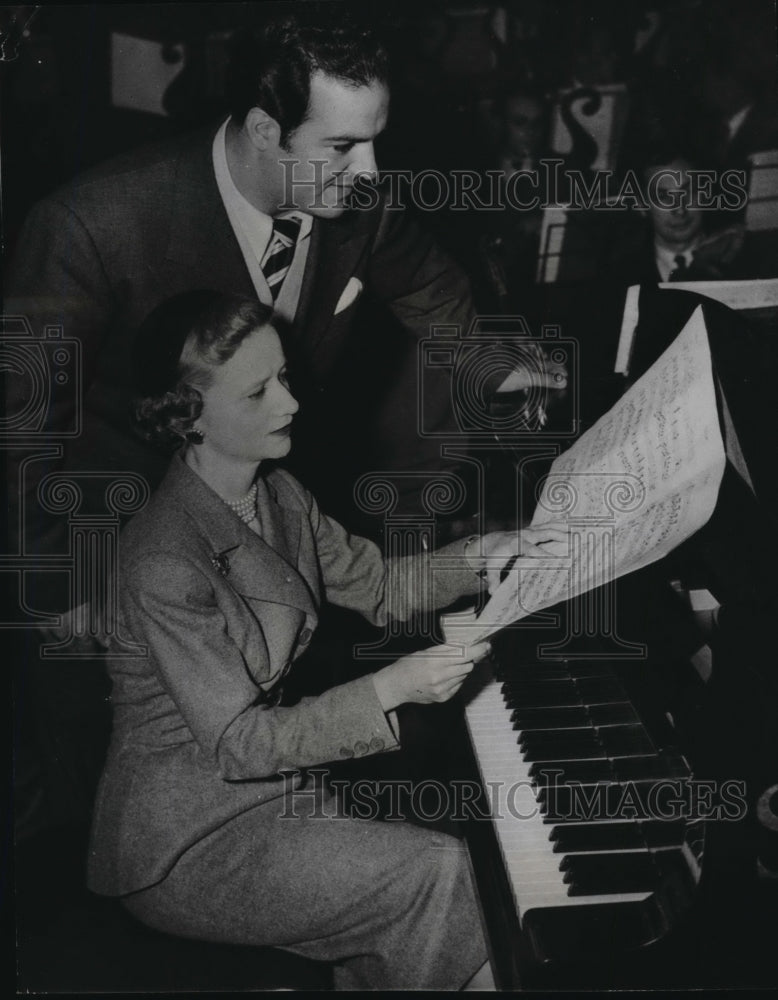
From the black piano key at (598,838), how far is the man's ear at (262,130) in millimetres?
1166

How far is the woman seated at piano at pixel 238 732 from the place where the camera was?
1.31 m

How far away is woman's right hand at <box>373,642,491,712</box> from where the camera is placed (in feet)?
4.13

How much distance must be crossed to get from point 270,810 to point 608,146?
4.36 ft

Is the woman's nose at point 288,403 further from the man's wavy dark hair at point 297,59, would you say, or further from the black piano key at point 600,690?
the black piano key at point 600,690

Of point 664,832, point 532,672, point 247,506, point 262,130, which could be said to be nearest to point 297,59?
point 262,130

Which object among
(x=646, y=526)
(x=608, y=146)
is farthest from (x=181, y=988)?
(x=608, y=146)

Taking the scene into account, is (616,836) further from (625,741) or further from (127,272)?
(127,272)

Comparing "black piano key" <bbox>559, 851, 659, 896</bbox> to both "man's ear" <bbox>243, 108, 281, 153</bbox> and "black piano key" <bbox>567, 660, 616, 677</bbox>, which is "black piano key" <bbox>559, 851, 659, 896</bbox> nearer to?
"black piano key" <bbox>567, 660, 616, 677</bbox>

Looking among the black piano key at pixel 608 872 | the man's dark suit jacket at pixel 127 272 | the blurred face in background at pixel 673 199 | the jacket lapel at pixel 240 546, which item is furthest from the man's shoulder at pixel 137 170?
the black piano key at pixel 608 872

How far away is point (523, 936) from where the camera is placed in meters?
1.16

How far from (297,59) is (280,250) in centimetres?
30

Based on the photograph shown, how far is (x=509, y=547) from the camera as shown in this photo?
4.99 feet

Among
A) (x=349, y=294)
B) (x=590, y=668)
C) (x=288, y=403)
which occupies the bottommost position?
(x=590, y=668)

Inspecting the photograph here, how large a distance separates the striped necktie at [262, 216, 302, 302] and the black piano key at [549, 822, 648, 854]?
101 cm
